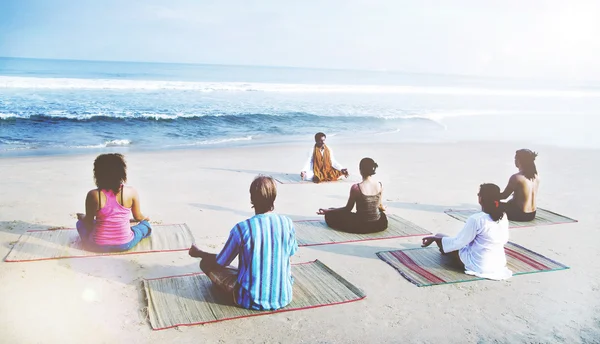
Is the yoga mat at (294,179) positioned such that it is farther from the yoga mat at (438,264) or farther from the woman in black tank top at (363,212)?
the yoga mat at (438,264)

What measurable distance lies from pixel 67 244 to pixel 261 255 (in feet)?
8.32

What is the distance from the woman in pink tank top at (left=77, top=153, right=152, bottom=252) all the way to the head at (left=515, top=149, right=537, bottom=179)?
4558 mm

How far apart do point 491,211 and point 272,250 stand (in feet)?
6.78

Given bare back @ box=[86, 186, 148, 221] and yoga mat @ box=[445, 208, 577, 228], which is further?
yoga mat @ box=[445, 208, 577, 228]

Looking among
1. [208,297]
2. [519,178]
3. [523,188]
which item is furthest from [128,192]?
[523,188]

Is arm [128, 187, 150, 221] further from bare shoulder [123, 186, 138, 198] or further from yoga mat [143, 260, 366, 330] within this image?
yoga mat [143, 260, 366, 330]

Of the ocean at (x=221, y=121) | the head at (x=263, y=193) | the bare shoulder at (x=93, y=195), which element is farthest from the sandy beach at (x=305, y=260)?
the ocean at (x=221, y=121)

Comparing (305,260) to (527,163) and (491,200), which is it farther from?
(527,163)

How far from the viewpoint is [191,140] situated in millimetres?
15719

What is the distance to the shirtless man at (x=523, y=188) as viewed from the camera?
20.6 ft

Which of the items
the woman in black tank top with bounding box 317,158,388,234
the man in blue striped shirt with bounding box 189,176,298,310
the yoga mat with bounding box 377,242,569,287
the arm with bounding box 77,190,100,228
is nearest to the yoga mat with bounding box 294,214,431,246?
the woman in black tank top with bounding box 317,158,388,234

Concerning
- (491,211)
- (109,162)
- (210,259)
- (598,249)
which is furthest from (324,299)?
(598,249)

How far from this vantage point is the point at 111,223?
493 cm

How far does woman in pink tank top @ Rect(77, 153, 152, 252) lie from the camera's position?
15.7 ft
